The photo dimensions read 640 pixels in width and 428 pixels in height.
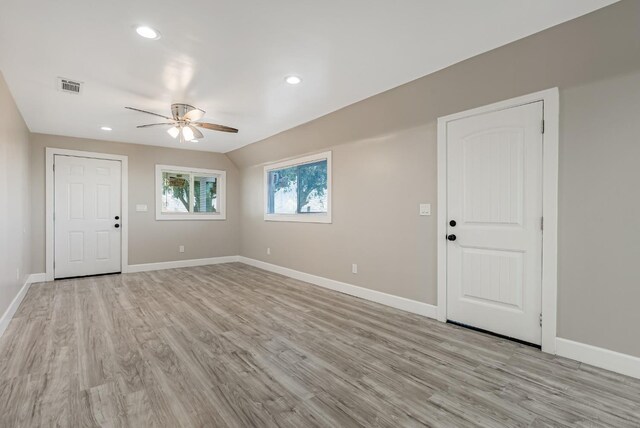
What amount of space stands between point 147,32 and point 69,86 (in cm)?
167

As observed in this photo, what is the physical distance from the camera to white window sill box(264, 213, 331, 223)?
4.89 m

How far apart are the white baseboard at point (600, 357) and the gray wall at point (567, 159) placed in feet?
0.18

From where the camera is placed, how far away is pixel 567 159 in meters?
2.46

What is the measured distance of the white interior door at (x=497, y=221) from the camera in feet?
8.76

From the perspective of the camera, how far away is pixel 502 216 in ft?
9.45

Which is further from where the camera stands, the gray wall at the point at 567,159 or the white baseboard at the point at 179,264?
the white baseboard at the point at 179,264

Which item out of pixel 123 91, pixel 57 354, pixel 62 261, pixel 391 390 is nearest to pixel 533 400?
pixel 391 390

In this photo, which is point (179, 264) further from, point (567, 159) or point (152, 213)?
point (567, 159)

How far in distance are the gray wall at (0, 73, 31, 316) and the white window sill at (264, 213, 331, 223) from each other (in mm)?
3642

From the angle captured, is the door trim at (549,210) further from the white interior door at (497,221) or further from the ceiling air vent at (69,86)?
the ceiling air vent at (69,86)

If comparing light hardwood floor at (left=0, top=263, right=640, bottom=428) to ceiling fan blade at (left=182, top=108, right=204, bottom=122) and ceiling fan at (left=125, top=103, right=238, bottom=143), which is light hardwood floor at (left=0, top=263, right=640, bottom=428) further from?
ceiling fan blade at (left=182, top=108, right=204, bottom=122)

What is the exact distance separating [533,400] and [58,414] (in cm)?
285

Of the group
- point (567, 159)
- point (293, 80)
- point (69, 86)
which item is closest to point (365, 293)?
point (567, 159)

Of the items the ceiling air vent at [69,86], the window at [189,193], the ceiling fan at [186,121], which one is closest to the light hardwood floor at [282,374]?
the ceiling fan at [186,121]
